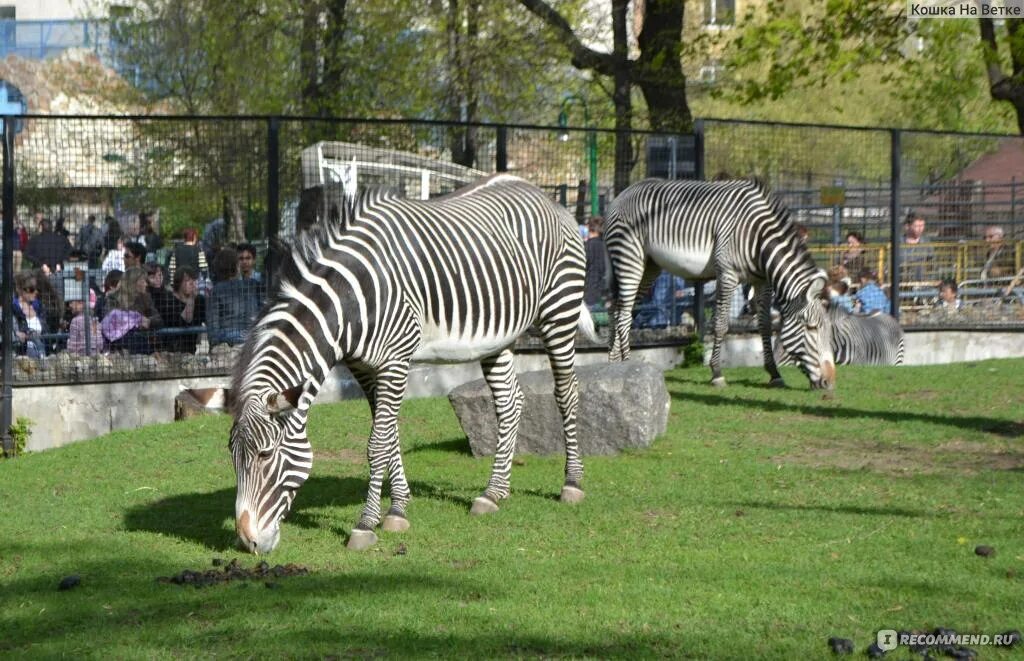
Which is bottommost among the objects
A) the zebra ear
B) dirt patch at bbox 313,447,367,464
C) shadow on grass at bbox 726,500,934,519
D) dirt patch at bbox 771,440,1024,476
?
dirt patch at bbox 313,447,367,464

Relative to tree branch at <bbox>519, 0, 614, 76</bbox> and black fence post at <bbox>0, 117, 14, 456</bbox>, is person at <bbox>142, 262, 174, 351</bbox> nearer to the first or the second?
black fence post at <bbox>0, 117, 14, 456</bbox>

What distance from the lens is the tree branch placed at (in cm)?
2138

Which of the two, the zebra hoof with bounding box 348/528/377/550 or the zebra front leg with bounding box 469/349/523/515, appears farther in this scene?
the zebra front leg with bounding box 469/349/523/515

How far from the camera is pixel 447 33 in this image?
24.2 metres

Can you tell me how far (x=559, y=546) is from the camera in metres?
7.84

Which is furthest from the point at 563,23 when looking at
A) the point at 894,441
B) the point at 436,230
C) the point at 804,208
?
the point at 436,230

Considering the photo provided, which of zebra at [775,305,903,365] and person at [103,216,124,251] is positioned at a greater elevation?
person at [103,216,124,251]

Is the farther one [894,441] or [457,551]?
[894,441]

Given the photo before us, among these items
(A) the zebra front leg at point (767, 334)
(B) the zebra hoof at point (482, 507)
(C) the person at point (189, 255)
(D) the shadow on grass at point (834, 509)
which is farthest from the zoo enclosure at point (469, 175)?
(D) the shadow on grass at point (834, 509)

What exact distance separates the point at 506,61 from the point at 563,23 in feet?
10.3

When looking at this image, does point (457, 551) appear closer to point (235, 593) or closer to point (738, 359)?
point (235, 593)

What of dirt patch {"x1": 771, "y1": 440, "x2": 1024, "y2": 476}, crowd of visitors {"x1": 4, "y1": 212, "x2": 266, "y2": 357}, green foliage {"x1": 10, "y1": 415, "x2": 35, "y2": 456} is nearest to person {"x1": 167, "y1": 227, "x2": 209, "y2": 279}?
crowd of visitors {"x1": 4, "y1": 212, "x2": 266, "y2": 357}

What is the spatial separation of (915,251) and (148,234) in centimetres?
1063

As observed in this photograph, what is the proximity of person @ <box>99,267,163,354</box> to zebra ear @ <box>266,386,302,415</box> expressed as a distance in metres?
6.96
